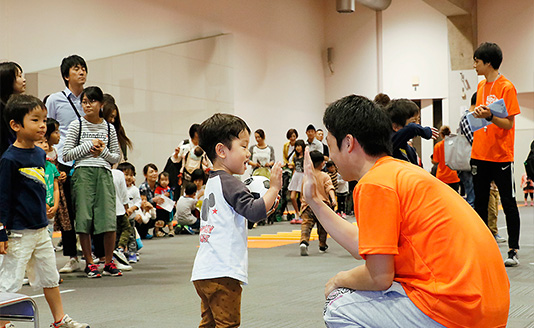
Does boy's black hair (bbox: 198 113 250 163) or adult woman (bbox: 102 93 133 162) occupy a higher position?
adult woman (bbox: 102 93 133 162)

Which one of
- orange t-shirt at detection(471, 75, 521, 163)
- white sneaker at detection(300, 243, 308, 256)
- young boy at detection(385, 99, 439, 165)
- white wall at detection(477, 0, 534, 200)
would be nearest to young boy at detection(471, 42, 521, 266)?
orange t-shirt at detection(471, 75, 521, 163)

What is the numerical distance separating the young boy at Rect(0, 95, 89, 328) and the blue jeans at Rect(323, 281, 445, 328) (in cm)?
180

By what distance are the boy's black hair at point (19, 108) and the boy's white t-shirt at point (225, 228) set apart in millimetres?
1222

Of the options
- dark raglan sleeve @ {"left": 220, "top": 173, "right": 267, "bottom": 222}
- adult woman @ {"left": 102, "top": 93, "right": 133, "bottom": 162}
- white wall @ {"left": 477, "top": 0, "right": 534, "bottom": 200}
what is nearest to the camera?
dark raglan sleeve @ {"left": 220, "top": 173, "right": 267, "bottom": 222}

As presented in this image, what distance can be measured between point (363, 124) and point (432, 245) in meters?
0.41

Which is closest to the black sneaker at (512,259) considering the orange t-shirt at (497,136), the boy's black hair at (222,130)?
the orange t-shirt at (497,136)

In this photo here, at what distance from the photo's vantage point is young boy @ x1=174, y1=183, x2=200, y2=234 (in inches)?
401

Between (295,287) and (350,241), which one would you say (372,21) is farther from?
(350,241)

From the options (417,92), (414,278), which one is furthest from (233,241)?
(417,92)

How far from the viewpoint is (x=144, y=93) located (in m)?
12.2

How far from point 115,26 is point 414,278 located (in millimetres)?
10630

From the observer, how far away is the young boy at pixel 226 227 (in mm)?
2578

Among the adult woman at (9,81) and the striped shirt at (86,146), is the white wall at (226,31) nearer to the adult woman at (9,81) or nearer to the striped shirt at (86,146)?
the striped shirt at (86,146)

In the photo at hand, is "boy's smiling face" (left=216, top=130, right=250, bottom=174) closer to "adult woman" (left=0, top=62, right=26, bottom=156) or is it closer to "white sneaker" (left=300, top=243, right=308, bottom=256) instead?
"adult woman" (left=0, top=62, right=26, bottom=156)
